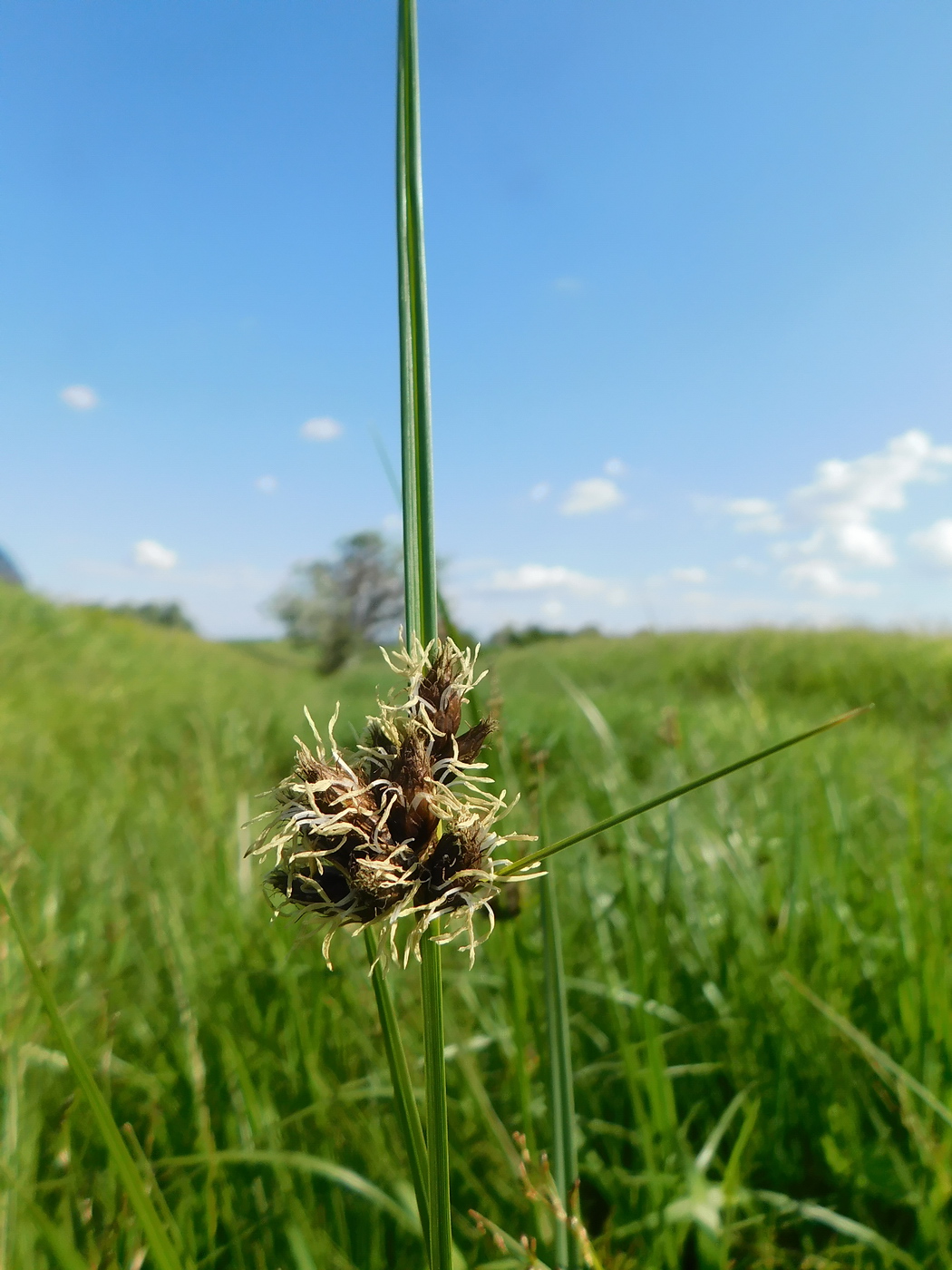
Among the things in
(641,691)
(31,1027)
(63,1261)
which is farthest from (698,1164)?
(641,691)

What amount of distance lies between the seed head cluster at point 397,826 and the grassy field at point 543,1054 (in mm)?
303

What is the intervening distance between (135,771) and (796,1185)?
400cm

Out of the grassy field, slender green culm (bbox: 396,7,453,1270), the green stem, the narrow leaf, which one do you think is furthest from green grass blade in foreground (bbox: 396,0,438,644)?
the narrow leaf

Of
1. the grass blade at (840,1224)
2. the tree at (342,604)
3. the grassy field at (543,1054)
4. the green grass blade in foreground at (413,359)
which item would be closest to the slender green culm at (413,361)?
Answer: the green grass blade in foreground at (413,359)

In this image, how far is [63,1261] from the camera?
28.7 inches

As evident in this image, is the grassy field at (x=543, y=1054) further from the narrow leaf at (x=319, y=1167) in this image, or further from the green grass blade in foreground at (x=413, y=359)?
the green grass blade in foreground at (x=413, y=359)

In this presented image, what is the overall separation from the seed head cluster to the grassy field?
0.99 feet

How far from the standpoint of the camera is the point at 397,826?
43 centimetres

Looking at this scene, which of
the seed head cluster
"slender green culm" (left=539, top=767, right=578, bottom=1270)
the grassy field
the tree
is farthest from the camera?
the tree

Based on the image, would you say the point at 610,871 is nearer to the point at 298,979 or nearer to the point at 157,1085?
the point at 298,979

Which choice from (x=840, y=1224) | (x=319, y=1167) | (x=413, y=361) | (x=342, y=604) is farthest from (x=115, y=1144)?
(x=342, y=604)

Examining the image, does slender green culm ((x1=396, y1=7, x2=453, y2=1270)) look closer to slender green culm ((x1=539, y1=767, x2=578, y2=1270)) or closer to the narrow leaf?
slender green culm ((x1=539, y1=767, x2=578, y2=1270))

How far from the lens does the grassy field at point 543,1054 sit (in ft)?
3.54

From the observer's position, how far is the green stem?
41 cm
